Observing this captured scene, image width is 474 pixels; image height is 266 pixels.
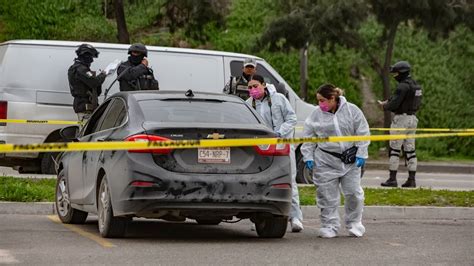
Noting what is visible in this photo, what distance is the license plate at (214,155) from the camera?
10547mm

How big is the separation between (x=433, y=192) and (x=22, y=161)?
5.99 metres

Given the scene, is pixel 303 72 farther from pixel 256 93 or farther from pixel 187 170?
pixel 187 170

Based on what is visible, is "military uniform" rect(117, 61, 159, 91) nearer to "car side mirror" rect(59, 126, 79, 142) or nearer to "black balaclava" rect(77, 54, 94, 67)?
"black balaclava" rect(77, 54, 94, 67)

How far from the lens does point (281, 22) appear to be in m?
26.2

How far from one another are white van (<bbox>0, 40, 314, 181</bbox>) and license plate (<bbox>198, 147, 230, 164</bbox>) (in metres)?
6.88

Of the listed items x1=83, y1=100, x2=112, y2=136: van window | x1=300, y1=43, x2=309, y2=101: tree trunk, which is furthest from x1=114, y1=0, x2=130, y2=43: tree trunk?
x1=83, y1=100, x2=112, y2=136: van window

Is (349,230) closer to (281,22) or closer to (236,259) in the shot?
(236,259)

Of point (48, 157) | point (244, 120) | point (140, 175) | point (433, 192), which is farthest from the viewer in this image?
point (48, 157)

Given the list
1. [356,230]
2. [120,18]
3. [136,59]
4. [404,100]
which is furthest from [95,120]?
[120,18]

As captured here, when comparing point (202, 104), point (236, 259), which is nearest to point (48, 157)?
point (202, 104)

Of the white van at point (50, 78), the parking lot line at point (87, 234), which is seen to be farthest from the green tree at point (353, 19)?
Result: the parking lot line at point (87, 234)

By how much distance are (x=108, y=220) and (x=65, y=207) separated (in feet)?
6.06

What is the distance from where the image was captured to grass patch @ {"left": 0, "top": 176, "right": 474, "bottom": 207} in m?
13.9

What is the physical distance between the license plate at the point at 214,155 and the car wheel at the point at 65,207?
237 centimetres
